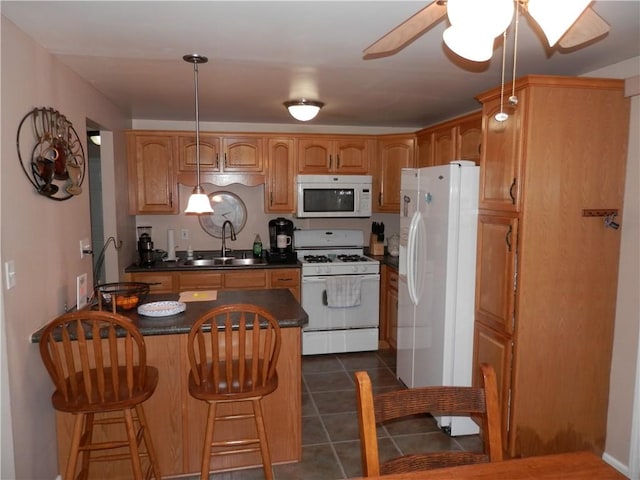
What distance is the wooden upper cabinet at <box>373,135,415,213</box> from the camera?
4.64m

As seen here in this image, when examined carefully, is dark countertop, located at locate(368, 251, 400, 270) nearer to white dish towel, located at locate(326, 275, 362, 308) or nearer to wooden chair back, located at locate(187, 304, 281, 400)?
white dish towel, located at locate(326, 275, 362, 308)

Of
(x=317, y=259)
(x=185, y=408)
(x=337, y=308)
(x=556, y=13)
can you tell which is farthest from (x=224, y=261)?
(x=556, y=13)

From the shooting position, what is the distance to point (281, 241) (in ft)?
15.0

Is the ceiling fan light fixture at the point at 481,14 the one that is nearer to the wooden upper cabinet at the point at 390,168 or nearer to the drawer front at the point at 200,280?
the drawer front at the point at 200,280

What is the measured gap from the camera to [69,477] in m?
2.05

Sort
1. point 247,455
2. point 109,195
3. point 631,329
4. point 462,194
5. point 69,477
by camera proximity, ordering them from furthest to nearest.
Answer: point 109,195, point 462,194, point 247,455, point 631,329, point 69,477

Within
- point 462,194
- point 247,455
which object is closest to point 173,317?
point 247,455

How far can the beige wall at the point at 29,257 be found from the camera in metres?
1.95

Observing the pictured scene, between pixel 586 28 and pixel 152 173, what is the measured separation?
380 cm

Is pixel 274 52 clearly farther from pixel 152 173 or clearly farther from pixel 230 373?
pixel 152 173

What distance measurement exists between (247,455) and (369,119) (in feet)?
10.7

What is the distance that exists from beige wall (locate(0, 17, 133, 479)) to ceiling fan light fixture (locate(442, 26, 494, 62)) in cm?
187

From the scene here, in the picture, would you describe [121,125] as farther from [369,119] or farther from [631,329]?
[631,329]

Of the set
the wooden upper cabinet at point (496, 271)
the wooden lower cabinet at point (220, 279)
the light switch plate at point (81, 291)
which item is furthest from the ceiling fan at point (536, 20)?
the wooden lower cabinet at point (220, 279)
